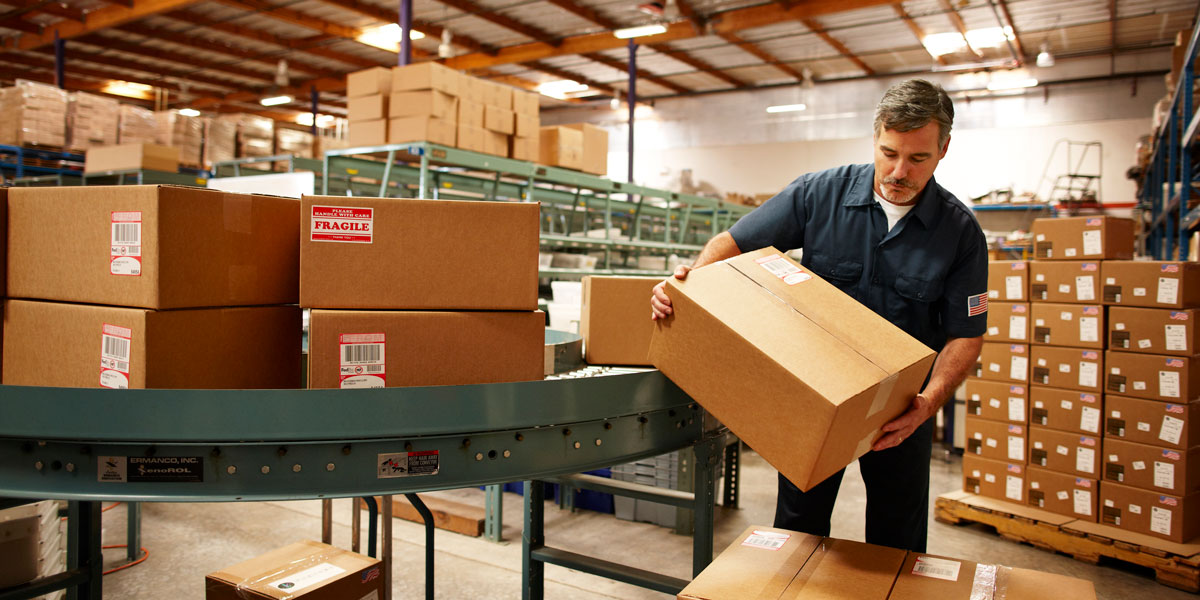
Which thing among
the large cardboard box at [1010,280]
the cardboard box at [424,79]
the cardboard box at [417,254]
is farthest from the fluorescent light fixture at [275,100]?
the cardboard box at [417,254]

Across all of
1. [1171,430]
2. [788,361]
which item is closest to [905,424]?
[788,361]

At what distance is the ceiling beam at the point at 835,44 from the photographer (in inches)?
413

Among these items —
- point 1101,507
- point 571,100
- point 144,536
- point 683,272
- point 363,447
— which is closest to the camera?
point 363,447

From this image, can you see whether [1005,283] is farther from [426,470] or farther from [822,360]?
[426,470]

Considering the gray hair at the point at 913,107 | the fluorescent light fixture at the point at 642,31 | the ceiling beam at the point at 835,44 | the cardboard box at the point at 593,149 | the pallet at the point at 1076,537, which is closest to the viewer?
the gray hair at the point at 913,107

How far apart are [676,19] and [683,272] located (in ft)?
27.3

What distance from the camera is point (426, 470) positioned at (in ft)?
3.88

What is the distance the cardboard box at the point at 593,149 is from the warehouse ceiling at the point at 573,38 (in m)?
2.71

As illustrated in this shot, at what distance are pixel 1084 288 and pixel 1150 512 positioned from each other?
3.81 ft

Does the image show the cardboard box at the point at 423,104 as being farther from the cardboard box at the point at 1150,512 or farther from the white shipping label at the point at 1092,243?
the cardboard box at the point at 1150,512

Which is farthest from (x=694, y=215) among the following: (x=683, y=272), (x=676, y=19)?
(x=683, y=272)

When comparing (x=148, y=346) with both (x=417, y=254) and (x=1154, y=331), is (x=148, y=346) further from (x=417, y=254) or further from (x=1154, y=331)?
(x=1154, y=331)

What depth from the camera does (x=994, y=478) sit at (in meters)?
4.23

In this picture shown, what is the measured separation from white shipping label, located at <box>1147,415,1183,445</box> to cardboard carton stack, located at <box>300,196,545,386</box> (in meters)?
3.67
